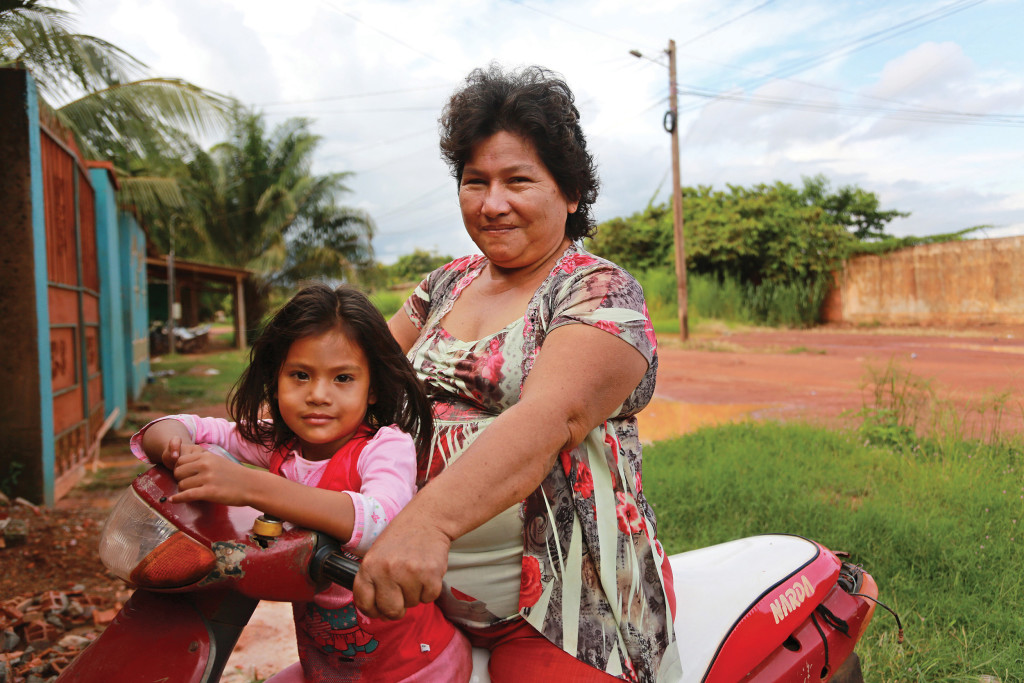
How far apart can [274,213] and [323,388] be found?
21.7m

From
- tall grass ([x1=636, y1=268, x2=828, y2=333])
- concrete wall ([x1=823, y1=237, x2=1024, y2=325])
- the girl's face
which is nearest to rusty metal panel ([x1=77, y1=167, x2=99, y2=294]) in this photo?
the girl's face

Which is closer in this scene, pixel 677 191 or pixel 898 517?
pixel 898 517

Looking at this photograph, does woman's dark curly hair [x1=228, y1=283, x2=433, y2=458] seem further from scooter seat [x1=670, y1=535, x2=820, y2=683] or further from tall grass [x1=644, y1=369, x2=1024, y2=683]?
tall grass [x1=644, y1=369, x2=1024, y2=683]

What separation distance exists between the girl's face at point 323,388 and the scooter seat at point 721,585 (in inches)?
34.1

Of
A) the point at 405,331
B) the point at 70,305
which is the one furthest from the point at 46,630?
the point at 70,305

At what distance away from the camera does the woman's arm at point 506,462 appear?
95cm

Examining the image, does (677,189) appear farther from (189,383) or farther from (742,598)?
(742,598)

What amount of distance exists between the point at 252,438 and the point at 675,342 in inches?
527

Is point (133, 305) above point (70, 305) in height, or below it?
above

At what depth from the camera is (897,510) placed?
3.36 metres

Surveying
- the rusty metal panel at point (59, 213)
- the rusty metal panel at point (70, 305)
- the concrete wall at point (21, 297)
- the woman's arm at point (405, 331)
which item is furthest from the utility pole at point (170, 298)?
the woman's arm at point (405, 331)

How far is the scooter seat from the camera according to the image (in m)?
1.49

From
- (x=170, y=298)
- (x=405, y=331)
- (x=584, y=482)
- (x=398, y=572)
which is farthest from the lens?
(x=170, y=298)

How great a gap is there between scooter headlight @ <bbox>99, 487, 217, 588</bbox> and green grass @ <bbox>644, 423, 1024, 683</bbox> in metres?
2.26
